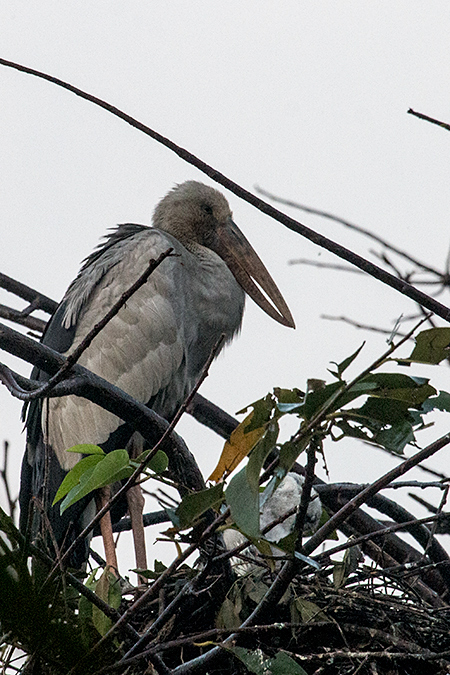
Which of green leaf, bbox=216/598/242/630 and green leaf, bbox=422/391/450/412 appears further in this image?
green leaf, bbox=216/598/242/630

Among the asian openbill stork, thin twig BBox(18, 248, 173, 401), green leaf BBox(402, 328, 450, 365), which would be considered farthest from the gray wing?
green leaf BBox(402, 328, 450, 365)

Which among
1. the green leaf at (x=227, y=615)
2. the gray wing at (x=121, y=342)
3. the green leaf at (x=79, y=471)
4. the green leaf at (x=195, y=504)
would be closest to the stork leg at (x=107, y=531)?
the gray wing at (x=121, y=342)

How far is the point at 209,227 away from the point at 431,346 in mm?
3783

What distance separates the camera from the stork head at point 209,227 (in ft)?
15.1

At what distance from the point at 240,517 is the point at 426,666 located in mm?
1223

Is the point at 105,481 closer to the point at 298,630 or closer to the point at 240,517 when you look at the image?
the point at 240,517

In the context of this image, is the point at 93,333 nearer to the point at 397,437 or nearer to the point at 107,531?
the point at 397,437

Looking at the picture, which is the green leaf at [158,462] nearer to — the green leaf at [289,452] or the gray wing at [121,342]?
the green leaf at [289,452]

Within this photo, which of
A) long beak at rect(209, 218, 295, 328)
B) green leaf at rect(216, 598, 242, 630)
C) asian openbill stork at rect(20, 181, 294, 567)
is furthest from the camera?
long beak at rect(209, 218, 295, 328)

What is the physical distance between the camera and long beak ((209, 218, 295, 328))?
4.37 meters

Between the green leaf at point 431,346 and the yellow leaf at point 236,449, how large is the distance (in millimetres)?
248

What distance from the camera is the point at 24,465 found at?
3609 millimetres

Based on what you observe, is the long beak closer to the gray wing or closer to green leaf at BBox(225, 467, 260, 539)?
the gray wing

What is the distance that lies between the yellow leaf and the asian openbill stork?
209 cm
